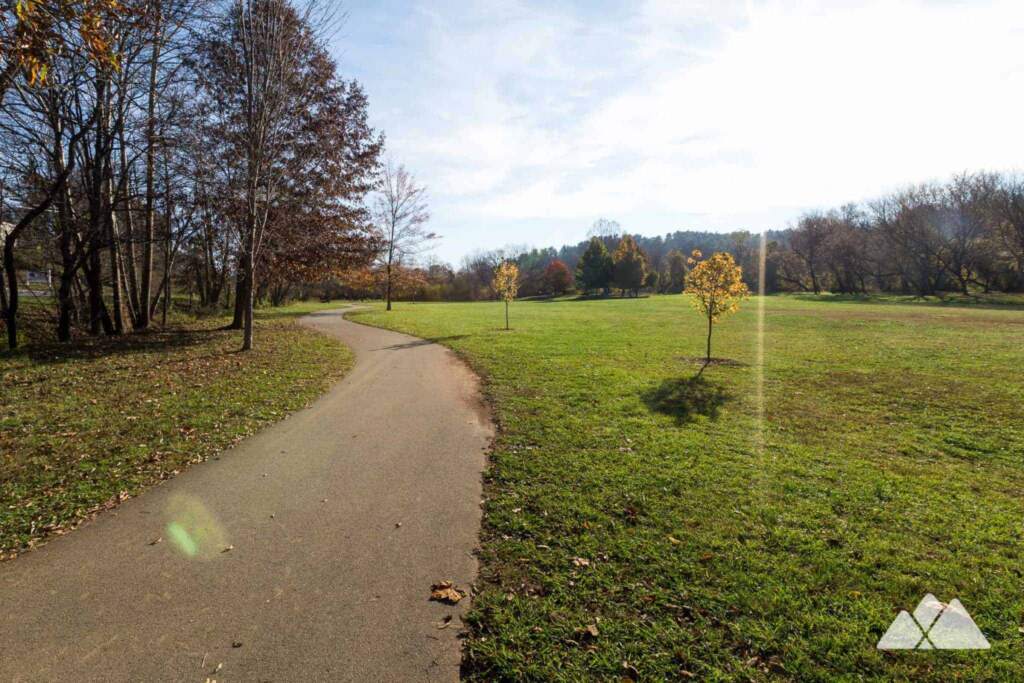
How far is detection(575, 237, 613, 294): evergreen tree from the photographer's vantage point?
2434 inches

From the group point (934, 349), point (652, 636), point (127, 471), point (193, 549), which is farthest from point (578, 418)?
point (934, 349)

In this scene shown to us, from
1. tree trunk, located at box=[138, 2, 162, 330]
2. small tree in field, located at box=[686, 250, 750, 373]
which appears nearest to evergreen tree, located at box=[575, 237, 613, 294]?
small tree in field, located at box=[686, 250, 750, 373]

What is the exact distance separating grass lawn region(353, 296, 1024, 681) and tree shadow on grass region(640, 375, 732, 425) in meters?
0.06

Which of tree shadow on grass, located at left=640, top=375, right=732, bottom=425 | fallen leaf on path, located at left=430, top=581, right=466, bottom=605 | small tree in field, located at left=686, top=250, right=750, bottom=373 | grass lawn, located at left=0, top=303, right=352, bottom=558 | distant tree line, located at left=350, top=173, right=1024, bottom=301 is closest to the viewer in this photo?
fallen leaf on path, located at left=430, top=581, right=466, bottom=605

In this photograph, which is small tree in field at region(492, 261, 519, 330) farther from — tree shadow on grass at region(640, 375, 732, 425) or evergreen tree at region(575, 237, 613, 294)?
evergreen tree at region(575, 237, 613, 294)

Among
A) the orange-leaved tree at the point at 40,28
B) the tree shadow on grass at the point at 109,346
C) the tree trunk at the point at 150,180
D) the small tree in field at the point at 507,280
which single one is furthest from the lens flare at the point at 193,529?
the small tree in field at the point at 507,280

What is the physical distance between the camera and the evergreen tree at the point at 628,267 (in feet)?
197

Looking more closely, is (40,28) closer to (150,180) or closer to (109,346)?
(109,346)

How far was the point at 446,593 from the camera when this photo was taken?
3.28 metres

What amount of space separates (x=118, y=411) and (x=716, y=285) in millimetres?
13310

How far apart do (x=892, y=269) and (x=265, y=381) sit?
77.1m

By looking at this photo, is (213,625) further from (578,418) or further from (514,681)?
(578,418)
